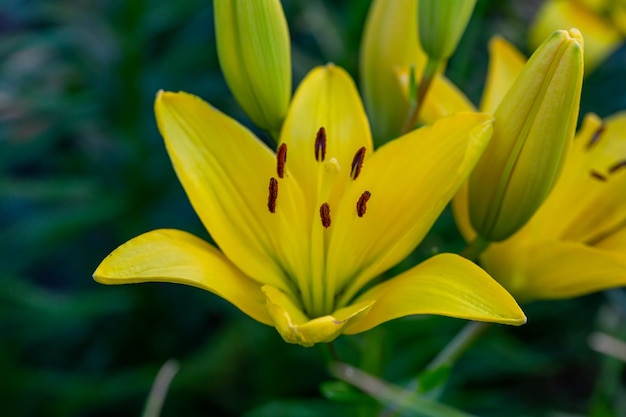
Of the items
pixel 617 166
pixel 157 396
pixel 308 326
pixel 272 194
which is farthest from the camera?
pixel 157 396

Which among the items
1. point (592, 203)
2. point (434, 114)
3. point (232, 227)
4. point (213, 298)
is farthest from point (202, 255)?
point (213, 298)

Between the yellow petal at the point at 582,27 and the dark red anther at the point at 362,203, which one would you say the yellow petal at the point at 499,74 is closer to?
the dark red anther at the point at 362,203

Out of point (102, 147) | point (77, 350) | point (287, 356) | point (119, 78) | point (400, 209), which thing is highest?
point (400, 209)

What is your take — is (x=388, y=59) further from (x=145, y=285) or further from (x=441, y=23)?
(x=145, y=285)

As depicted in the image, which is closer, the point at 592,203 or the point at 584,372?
the point at 592,203

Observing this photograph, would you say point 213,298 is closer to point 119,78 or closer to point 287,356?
point 287,356

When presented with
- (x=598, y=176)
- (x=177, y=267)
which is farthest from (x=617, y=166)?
(x=177, y=267)
